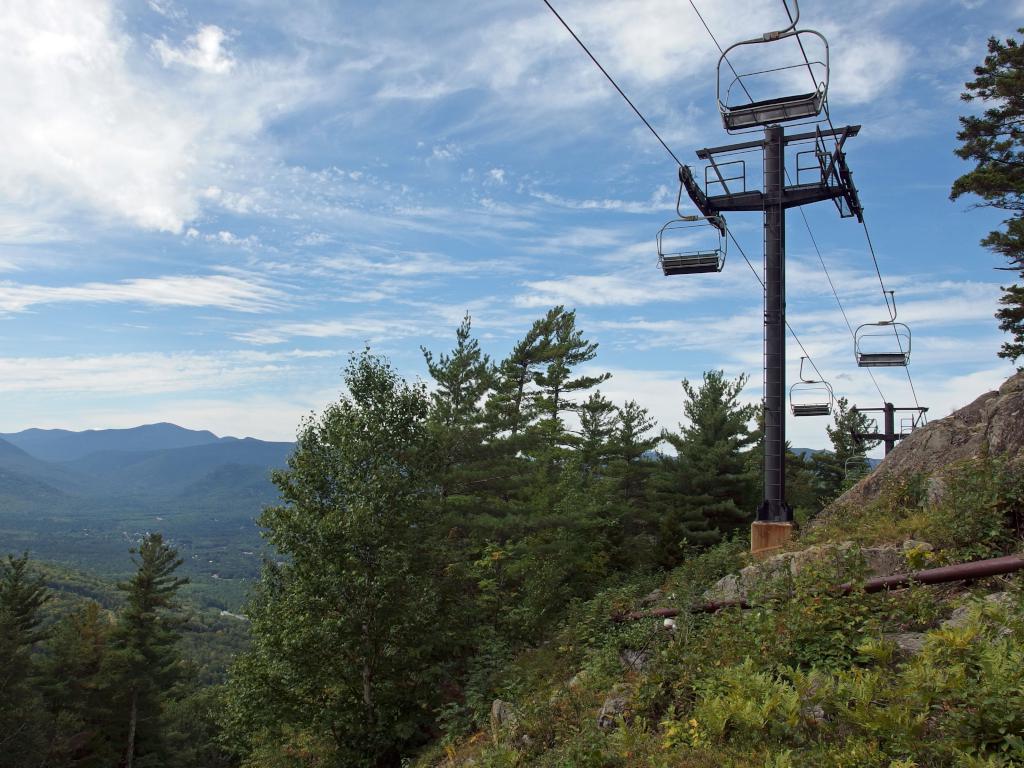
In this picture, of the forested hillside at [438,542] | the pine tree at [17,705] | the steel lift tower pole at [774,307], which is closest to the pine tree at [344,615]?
the forested hillside at [438,542]

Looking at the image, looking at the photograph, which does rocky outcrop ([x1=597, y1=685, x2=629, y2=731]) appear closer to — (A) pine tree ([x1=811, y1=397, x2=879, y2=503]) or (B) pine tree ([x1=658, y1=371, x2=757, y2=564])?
(B) pine tree ([x1=658, y1=371, x2=757, y2=564])

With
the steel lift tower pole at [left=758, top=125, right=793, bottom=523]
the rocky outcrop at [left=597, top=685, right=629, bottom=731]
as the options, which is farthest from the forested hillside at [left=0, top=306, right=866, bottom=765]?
the rocky outcrop at [left=597, top=685, right=629, bottom=731]

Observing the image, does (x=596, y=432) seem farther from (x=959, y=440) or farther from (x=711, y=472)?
(x=959, y=440)

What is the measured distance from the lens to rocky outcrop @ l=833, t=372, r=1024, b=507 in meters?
12.3

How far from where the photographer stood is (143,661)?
37.2m

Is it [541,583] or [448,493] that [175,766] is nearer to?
[448,493]

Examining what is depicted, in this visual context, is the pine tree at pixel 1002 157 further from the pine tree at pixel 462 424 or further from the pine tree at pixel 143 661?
the pine tree at pixel 143 661

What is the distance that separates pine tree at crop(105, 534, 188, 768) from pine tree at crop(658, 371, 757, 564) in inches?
1166

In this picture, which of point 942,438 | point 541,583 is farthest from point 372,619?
point 942,438

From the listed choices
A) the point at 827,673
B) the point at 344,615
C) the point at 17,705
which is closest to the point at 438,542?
the point at 344,615

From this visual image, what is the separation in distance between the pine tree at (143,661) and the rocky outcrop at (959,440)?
1499 inches

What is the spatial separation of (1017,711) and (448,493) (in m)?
21.9

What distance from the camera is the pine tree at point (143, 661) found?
3700 centimetres

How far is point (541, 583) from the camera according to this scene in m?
19.2
